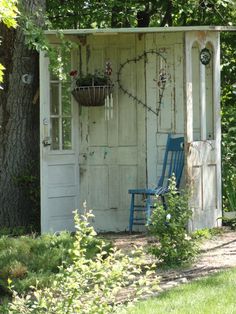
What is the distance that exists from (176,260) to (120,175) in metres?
2.76

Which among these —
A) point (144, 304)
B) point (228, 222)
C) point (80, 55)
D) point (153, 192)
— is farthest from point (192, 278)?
point (80, 55)

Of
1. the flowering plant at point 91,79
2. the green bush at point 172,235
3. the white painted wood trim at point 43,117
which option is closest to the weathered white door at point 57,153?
the white painted wood trim at point 43,117

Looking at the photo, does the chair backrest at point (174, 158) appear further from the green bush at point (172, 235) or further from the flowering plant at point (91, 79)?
the green bush at point (172, 235)

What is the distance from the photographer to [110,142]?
9.45m

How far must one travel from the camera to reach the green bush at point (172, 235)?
675cm

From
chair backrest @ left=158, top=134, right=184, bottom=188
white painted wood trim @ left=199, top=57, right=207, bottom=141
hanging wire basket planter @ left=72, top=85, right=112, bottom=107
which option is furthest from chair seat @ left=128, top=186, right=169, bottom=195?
Result: hanging wire basket planter @ left=72, top=85, right=112, bottom=107

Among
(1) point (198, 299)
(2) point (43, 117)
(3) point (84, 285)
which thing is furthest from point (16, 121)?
(3) point (84, 285)

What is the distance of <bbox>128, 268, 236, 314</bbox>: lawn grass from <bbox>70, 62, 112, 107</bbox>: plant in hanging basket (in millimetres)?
3534

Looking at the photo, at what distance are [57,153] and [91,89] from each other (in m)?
0.88

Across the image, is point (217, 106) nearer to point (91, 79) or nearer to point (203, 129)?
point (203, 129)

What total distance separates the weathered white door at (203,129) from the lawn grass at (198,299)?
264cm

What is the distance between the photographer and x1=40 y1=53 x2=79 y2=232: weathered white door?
8781mm

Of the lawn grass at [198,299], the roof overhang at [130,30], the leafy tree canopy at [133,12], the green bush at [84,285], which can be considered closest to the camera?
the green bush at [84,285]

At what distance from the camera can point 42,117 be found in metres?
8.74
